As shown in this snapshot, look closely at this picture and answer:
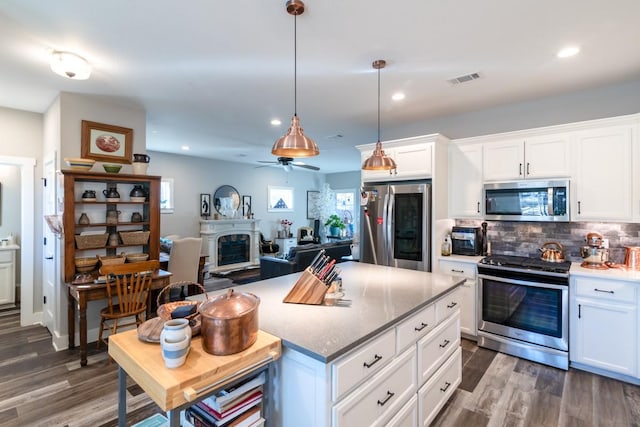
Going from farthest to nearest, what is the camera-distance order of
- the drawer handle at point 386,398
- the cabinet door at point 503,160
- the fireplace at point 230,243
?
the fireplace at point 230,243
the cabinet door at point 503,160
the drawer handle at point 386,398

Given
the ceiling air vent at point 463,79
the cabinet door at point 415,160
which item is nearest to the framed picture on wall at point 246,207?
the cabinet door at point 415,160

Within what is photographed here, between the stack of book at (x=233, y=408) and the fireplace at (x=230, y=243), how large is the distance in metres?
6.09

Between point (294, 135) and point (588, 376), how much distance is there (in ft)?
11.0

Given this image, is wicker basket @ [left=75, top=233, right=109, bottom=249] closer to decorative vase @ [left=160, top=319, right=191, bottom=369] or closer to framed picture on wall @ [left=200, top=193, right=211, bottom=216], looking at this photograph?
decorative vase @ [left=160, top=319, right=191, bottom=369]

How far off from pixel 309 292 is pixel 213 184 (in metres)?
6.34

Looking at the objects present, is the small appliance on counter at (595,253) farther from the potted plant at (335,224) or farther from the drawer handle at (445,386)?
the potted plant at (335,224)

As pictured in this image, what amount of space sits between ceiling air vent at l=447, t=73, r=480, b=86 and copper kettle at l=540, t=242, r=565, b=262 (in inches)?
77.2

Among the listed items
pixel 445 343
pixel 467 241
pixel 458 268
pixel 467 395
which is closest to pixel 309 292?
pixel 445 343

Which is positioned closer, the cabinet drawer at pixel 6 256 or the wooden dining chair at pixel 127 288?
the wooden dining chair at pixel 127 288

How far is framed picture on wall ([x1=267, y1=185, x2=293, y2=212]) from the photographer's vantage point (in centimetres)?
888

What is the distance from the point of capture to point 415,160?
3725mm

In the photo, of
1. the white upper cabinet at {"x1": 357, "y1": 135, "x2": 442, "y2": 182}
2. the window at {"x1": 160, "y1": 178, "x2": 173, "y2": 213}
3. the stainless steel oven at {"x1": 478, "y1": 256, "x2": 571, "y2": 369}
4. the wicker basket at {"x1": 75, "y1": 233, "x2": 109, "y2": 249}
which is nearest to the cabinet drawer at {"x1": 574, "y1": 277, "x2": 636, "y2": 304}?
the stainless steel oven at {"x1": 478, "y1": 256, "x2": 571, "y2": 369}

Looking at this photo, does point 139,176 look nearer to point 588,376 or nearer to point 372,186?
point 372,186

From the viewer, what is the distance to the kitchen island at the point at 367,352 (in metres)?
→ 1.34
